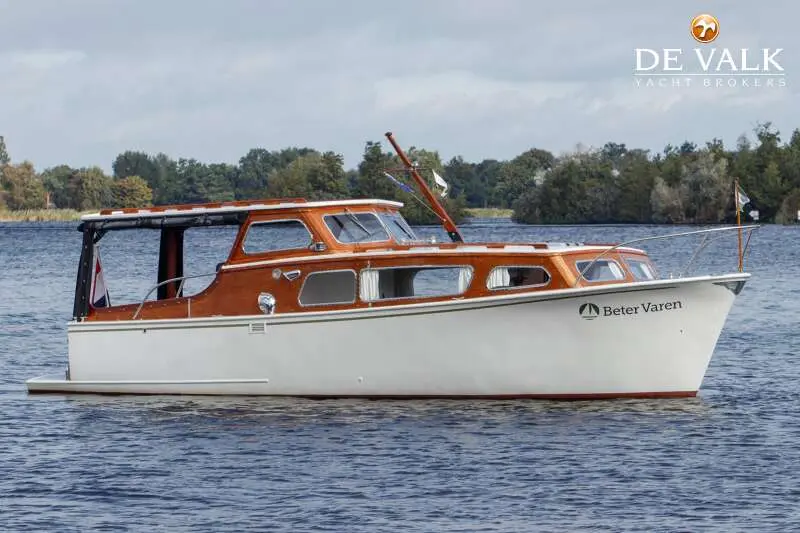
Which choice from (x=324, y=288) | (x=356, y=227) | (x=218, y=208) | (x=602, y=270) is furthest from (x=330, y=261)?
(x=602, y=270)

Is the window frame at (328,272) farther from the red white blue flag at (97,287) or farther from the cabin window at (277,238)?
the red white blue flag at (97,287)

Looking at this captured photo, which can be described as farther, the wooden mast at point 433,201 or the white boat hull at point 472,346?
the wooden mast at point 433,201

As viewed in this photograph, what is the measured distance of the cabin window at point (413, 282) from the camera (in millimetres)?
23781

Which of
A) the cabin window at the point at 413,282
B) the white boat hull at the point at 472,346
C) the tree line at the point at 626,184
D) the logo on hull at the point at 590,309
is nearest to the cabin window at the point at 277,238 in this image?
the white boat hull at the point at 472,346

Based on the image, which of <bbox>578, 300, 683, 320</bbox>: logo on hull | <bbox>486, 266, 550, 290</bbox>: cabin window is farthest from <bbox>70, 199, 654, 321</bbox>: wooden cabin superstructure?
<bbox>578, 300, 683, 320</bbox>: logo on hull

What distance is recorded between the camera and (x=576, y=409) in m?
23.6

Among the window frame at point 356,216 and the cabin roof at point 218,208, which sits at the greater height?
the cabin roof at point 218,208

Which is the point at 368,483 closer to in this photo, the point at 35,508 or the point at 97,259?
the point at 35,508

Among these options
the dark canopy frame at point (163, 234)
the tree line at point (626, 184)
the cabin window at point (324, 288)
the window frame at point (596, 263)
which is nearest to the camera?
the window frame at point (596, 263)

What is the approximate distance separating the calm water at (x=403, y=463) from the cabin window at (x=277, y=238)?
110 inches

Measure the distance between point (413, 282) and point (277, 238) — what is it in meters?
2.66

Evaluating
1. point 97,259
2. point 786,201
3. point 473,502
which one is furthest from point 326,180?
point 473,502

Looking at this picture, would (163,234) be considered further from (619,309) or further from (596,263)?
(619,309)

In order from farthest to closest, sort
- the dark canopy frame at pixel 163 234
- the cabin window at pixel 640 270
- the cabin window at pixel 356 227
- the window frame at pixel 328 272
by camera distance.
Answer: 1. the dark canopy frame at pixel 163 234
2. the cabin window at pixel 356 227
3. the cabin window at pixel 640 270
4. the window frame at pixel 328 272
